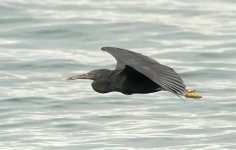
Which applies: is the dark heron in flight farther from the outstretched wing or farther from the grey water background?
the grey water background

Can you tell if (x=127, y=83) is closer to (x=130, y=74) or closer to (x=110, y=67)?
(x=130, y=74)

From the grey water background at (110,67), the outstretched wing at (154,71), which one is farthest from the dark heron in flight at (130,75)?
the grey water background at (110,67)

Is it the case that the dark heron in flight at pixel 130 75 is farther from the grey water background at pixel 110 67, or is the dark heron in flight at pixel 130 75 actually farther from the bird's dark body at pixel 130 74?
the grey water background at pixel 110 67

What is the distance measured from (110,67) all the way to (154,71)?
19.1 feet

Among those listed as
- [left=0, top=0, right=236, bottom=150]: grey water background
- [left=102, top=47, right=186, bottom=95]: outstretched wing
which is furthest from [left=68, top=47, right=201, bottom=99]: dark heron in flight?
[left=0, top=0, right=236, bottom=150]: grey water background

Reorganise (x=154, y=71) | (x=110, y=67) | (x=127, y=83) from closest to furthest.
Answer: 1. (x=154, y=71)
2. (x=127, y=83)
3. (x=110, y=67)

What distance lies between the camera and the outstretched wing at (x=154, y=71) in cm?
1002

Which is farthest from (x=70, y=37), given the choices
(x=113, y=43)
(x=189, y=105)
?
(x=189, y=105)

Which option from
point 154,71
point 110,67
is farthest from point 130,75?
point 110,67

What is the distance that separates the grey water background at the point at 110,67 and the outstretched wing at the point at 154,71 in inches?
57.8

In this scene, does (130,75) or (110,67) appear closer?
(130,75)

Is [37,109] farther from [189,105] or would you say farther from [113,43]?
[113,43]

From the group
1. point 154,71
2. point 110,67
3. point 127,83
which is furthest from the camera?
point 110,67

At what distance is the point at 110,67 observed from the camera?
1644cm
